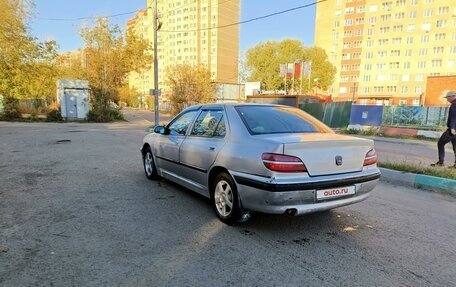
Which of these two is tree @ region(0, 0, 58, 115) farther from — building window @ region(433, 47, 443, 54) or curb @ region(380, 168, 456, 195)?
building window @ region(433, 47, 443, 54)

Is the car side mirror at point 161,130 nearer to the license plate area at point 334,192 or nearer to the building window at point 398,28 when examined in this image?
the license plate area at point 334,192

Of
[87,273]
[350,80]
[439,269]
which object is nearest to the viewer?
[87,273]

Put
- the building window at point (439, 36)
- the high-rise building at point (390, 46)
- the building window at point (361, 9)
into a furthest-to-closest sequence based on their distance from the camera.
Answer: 1. the building window at point (361, 9)
2. the high-rise building at point (390, 46)
3. the building window at point (439, 36)

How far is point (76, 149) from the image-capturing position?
10266 millimetres

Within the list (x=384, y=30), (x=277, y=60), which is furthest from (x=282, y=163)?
(x=384, y=30)

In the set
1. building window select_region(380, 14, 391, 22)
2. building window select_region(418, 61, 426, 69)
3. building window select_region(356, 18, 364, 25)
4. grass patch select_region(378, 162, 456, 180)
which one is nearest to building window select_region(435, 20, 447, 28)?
building window select_region(418, 61, 426, 69)

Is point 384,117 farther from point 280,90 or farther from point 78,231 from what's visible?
point 280,90

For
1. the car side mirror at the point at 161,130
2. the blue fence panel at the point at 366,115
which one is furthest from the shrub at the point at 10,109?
the blue fence panel at the point at 366,115

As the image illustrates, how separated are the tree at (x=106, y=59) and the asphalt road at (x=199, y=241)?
899 inches

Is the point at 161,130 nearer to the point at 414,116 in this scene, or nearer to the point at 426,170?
the point at 426,170

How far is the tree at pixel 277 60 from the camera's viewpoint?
63438 mm

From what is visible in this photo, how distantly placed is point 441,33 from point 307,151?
84950 mm

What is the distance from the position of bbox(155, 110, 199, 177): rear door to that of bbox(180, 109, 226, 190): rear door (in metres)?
0.21

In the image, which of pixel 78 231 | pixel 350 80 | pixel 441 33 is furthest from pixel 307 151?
pixel 350 80
